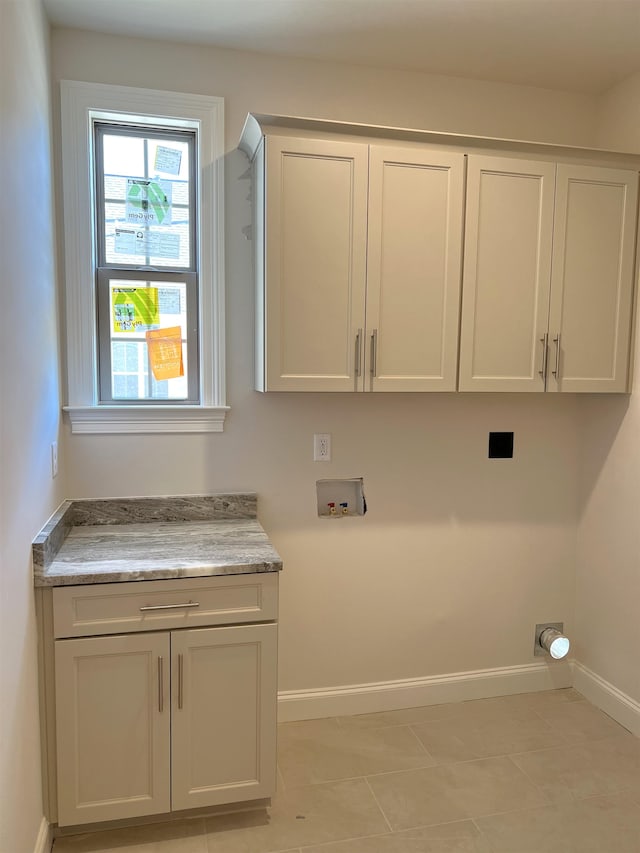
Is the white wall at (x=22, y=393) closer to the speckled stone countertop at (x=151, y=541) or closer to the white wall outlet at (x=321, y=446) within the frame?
the speckled stone countertop at (x=151, y=541)

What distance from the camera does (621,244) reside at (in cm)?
246

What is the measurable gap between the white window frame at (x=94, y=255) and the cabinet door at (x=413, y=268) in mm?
632

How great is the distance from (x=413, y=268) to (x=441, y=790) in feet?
6.38

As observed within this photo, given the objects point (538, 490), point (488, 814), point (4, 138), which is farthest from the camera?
point (538, 490)

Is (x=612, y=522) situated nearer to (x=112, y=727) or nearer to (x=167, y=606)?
(x=167, y=606)

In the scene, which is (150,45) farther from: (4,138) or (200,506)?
(200,506)

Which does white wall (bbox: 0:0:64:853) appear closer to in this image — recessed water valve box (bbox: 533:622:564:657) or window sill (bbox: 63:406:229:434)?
window sill (bbox: 63:406:229:434)

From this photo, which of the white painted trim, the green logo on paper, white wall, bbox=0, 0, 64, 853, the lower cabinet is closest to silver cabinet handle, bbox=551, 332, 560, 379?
the lower cabinet

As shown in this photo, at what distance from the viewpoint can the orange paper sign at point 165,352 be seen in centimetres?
245

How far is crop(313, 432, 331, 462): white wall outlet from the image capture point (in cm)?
258

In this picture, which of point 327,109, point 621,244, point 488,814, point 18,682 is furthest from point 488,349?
point 18,682

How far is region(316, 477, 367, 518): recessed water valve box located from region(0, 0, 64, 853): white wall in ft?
3.58

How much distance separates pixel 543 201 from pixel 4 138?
190cm

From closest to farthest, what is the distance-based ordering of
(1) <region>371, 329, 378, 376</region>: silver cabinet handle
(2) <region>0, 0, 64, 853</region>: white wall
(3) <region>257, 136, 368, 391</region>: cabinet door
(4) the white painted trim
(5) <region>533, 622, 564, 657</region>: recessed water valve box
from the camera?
(2) <region>0, 0, 64, 853</region>: white wall < (4) the white painted trim < (3) <region>257, 136, 368, 391</region>: cabinet door < (1) <region>371, 329, 378, 376</region>: silver cabinet handle < (5) <region>533, 622, 564, 657</region>: recessed water valve box
